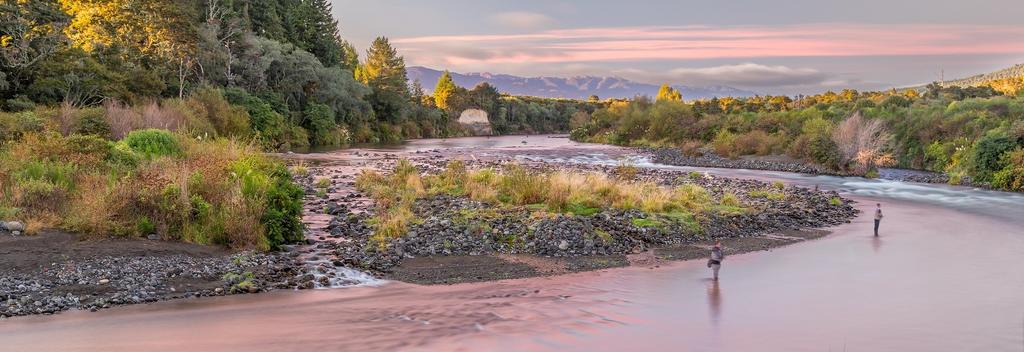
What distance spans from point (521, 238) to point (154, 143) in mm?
12680

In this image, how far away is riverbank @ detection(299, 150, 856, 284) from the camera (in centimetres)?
1362

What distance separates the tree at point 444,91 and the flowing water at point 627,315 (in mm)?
117537

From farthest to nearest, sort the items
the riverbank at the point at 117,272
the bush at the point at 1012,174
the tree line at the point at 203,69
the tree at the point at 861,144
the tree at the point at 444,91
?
the tree at the point at 444,91, the tree at the point at 861,144, the tree line at the point at 203,69, the bush at the point at 1012,174, the riverbank at the point at 117,272

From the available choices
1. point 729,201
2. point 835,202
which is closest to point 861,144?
point 835,202

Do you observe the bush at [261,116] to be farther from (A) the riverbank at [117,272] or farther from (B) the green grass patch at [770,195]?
(A) the riverbank at [117,272]

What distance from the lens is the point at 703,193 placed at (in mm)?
22344

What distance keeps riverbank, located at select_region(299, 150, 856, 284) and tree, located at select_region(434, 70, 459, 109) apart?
110690 mm

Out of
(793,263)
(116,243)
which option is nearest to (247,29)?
(116,243)

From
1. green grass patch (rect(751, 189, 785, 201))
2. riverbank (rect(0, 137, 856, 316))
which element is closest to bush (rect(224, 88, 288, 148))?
riverbank (rect(0, 137, 856, 316))

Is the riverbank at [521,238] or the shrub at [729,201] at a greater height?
the shrub at [729,201]

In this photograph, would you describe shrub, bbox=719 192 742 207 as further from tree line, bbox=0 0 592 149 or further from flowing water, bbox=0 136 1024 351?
tree line, bbox=0 0 592 149

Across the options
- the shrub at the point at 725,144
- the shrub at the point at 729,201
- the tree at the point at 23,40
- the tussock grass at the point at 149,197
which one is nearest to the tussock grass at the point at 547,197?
the shrub at the point at 729,201

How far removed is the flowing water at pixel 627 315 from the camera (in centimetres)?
948

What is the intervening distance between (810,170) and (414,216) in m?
29.7
